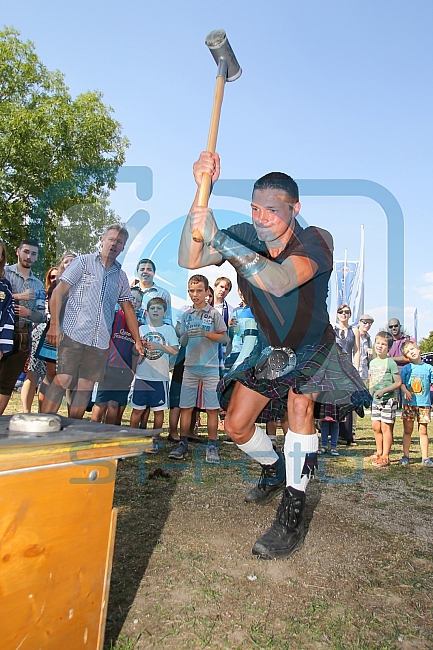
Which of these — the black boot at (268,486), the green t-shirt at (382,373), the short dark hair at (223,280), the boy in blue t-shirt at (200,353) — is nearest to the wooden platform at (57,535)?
the black boot at (268,486)

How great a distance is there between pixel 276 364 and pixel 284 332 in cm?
19

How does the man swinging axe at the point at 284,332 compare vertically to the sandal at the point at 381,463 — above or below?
above

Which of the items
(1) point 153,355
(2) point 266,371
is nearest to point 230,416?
(2) point 266,371

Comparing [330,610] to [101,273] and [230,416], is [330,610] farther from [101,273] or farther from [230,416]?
[101,273]

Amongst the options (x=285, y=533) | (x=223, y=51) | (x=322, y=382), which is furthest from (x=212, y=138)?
(x=285, y=533)

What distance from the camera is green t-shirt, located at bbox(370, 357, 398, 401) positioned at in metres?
5.41

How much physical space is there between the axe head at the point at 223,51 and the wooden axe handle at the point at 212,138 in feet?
0.46

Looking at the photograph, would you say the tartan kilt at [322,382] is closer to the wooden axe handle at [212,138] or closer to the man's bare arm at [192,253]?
the man's bare arm at [192,253]

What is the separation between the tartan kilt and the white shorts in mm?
1899

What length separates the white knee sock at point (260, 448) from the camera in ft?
10.0

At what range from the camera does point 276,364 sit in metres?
2.79

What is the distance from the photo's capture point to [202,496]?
3221 mm

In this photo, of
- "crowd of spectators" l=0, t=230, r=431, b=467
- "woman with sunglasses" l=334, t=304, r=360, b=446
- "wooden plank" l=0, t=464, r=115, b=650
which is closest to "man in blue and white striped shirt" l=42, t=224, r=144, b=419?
"crowd of spectators" l=0, t=230, r=431, b=467

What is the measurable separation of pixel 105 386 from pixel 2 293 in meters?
1.36
